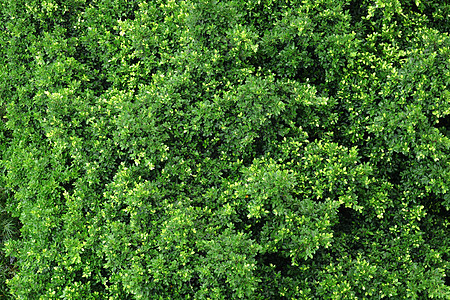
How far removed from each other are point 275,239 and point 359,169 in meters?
1.27

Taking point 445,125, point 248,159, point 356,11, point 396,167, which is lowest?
point 396,167

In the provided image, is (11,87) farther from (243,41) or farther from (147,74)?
(243,41)

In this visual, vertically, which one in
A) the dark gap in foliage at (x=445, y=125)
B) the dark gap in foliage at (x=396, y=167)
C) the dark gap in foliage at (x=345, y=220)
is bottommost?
the dark gap in foliage at (x=345, y=220)

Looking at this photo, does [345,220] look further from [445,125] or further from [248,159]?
[445,125]

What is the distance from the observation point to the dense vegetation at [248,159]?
16.8 ft

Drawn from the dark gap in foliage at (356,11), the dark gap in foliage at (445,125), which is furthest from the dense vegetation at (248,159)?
the dark gap in foliage at (445,125)

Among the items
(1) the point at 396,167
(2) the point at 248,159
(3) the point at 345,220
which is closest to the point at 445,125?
(1) the point at 396,167

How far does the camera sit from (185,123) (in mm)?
5691

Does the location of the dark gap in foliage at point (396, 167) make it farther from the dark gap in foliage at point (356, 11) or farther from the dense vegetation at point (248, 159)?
the dark gap in foliage at point (356, 11)

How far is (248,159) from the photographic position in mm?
5793

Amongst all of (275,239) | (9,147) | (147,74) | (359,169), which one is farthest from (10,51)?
(359,169)

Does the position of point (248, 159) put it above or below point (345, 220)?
above

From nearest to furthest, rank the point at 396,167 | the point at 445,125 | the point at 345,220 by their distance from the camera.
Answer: the point at 396,167, the point at 345,220, the point at 445,125

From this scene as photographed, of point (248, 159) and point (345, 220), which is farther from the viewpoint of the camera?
point (345, 220)
